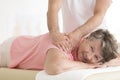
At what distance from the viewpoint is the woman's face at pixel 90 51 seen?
60.0 inches

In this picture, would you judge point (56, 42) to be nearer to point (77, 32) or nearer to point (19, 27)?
point (77, 32)

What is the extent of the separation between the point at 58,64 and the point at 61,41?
223 mm

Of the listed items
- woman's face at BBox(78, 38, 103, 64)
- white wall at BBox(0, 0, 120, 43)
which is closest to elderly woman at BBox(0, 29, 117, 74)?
woman's face at BBox(78, 38, 103, 64)

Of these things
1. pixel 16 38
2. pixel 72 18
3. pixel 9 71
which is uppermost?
pixel 72 18

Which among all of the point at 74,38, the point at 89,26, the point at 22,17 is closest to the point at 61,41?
the point at 74,38

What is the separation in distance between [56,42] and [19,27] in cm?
134

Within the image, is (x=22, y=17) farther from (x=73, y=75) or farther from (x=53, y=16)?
(x=73, y=75)

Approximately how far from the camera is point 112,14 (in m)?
3.35

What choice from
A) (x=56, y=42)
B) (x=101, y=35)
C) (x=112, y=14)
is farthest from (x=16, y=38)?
(x=112, y=14)

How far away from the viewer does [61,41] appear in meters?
1.60

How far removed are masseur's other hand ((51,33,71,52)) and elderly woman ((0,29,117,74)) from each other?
0.08 feet

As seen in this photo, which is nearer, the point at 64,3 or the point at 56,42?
the point at 56,42

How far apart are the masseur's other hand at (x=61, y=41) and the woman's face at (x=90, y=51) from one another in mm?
72

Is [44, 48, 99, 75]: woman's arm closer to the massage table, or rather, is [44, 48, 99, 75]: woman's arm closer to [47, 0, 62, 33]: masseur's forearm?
the massage table
